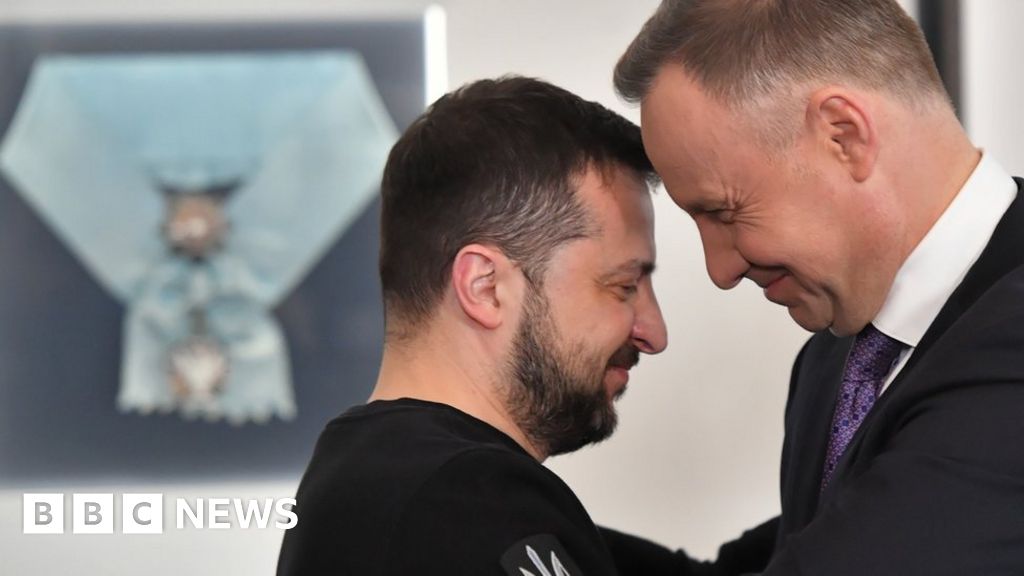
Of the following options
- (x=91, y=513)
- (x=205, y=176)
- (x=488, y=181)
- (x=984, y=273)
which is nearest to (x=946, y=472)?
(x=984, y=273)

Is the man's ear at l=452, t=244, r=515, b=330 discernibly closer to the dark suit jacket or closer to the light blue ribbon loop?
the dark suit jacket

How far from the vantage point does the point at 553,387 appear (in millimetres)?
1467

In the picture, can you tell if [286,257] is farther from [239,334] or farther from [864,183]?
[864,183]

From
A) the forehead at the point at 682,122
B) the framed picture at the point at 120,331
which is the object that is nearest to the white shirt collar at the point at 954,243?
the forehead at the point at 682,122

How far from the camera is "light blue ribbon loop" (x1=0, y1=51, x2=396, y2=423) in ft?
8.14

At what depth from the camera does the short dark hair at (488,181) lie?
4.71ft

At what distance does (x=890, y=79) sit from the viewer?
1.29 metres

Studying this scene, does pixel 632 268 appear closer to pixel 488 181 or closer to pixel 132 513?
pixel 488 181

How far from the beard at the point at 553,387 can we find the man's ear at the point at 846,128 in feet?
1.22

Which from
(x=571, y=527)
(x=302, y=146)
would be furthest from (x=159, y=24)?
(x=571, y=527)

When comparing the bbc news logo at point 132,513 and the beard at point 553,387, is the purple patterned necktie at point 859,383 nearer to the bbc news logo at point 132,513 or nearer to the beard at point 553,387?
the beard at point 553,387

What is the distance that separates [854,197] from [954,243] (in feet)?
0.38

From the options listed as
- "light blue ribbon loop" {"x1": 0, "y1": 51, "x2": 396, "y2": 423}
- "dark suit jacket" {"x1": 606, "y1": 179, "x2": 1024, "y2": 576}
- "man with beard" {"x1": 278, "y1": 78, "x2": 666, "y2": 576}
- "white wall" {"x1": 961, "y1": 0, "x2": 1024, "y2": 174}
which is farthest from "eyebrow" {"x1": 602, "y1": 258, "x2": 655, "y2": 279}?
"white wall" {"x1": 961, "y1": 0, "x2": 1024, "y2": 174}

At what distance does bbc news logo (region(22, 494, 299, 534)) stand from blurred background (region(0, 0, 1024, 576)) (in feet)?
0.05
